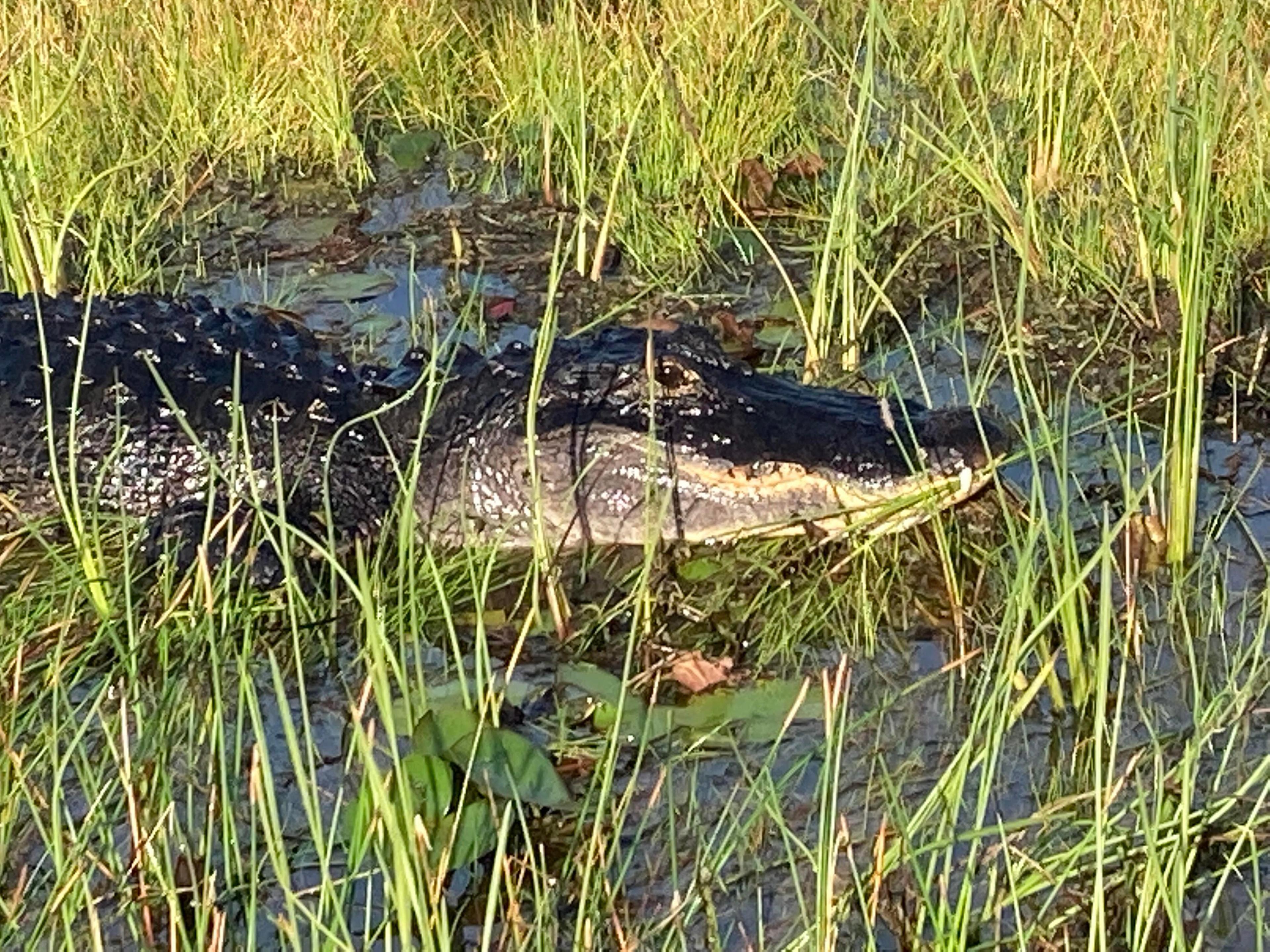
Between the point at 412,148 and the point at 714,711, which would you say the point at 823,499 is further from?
the point at 412,148

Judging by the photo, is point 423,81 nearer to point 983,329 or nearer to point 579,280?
point 579,280

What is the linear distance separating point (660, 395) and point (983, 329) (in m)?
1.22

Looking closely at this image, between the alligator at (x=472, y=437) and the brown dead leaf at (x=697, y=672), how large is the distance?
11.4 inches

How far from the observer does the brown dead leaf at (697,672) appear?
3033 mm

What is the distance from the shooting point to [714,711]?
9.75 feet

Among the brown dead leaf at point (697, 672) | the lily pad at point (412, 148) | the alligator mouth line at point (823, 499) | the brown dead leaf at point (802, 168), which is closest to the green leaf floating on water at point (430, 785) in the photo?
the brown dead leaf at point (697, 672)

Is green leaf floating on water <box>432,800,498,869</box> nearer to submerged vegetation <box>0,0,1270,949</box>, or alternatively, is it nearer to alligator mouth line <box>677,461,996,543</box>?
submerged vegetation <box>0,0,1270,949</box>

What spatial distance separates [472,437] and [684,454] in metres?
0.50

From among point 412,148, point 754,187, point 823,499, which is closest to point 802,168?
point 754,187

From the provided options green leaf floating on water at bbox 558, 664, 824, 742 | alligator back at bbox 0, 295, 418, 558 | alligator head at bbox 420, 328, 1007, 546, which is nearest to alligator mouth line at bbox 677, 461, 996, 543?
alligator head at bbox 420, 328, 1007, 546

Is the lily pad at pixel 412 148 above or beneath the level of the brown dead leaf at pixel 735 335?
above

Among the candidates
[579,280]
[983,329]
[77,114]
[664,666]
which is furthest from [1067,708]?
[77,114]

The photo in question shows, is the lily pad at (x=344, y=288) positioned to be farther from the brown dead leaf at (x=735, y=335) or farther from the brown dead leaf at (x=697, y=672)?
the brown dead leaf at (x=697, y=672)

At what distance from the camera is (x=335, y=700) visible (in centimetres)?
310
